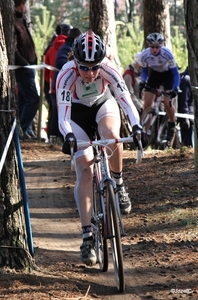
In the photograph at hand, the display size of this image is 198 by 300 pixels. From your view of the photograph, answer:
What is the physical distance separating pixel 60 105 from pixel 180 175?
4.20 m

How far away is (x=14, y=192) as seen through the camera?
5.86 meters

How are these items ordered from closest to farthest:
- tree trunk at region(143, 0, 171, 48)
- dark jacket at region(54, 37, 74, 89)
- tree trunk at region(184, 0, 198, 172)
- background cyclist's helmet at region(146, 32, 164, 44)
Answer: tree trunk at region(184, 0, 198, 172) → background cyclist's helmet at region(146, 32, 164, 44) → dark jacket at region(54, 37, 74, 89) → tree trunk at region(143, 0, 171, 48)

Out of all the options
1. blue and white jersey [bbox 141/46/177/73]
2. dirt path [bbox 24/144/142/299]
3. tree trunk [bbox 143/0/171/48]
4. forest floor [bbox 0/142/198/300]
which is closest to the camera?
forest floor [bbox 0/142/198/300]

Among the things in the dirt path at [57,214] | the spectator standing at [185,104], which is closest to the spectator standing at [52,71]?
the dirt path at [57,214]

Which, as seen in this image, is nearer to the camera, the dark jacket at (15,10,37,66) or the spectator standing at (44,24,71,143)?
the dark jacket at (15,10,37,66)

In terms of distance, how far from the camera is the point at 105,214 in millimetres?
5633

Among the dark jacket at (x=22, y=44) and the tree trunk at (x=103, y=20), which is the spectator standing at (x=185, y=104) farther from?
the dark jacket at (x=22, y=44)

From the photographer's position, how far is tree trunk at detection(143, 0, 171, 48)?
49.2ft

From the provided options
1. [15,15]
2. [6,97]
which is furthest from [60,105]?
[15,15]

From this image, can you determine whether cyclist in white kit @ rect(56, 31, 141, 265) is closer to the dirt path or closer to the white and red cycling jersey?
the white and red cycling jersey

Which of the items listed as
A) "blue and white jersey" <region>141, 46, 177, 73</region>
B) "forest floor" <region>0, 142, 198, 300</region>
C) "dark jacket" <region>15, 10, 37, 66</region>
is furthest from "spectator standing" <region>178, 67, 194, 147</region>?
"dark jacket" <region>15, 10, 37, 66</region>

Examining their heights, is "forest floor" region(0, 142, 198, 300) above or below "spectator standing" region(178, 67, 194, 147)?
below

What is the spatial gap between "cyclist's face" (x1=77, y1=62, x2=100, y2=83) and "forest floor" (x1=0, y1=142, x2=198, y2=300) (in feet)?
5.49

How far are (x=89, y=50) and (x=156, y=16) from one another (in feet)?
30.7
